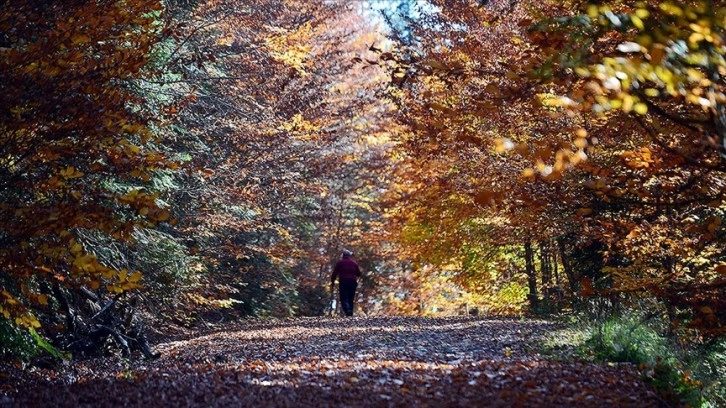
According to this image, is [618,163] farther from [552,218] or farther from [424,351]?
[424,351]

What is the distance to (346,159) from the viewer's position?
30.3 meters

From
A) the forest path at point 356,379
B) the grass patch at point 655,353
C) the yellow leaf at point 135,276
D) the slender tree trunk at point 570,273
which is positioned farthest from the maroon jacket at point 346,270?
the yellow leaf at point 135,276

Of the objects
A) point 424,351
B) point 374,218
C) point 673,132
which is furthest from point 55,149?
point 374,218

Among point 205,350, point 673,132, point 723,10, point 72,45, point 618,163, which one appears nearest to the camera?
point 723,10

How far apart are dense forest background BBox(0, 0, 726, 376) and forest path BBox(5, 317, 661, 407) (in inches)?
40.1

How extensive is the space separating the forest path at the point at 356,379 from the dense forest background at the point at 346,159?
102cm

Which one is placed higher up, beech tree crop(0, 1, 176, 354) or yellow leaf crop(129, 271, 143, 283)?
beech tree crop(0, 1, 176, 354)

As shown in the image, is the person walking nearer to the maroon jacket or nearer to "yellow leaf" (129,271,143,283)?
the maroon jacket

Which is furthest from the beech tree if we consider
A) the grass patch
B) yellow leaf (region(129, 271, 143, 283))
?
the grass patch

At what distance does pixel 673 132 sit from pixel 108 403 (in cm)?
707

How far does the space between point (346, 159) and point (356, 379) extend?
71.6ft

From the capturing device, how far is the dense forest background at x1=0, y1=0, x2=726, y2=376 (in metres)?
7.81

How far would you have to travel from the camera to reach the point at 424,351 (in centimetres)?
1226

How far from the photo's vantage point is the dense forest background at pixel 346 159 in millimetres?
7809
